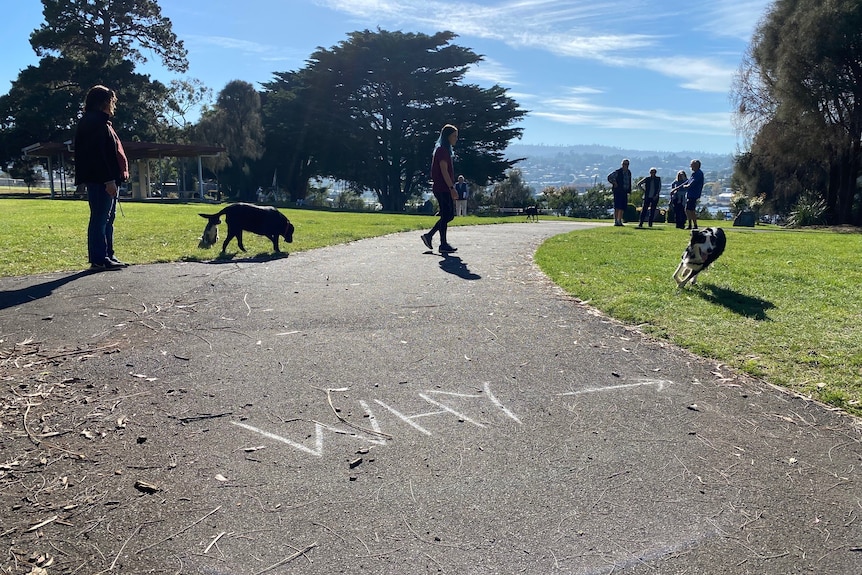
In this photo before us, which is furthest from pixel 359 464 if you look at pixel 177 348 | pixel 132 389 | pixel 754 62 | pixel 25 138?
pixel 25 138

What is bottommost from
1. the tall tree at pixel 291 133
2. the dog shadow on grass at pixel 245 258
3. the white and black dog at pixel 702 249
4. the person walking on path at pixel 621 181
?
the dog shadow on grass at pixel 245 258

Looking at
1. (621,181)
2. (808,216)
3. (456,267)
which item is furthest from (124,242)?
(808,216)

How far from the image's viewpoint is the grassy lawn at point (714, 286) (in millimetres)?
4801

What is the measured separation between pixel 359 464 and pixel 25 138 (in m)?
53.7

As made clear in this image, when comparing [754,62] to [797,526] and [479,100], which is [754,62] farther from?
[797,526]

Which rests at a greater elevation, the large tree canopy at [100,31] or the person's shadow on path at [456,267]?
the large tree canopy at [100,31]

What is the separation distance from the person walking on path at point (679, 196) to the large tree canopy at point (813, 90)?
13.9 meters

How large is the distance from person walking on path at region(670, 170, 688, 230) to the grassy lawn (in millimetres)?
4811

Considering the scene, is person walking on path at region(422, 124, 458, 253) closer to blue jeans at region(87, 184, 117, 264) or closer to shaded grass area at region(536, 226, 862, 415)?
shaded grass area at region(536, 226, 862, 415)

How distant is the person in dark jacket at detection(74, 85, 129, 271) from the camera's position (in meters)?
7.57

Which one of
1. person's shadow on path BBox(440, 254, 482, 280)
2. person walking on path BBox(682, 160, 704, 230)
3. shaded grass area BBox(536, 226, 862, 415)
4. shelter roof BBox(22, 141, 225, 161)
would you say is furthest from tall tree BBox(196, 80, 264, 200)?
shaded grass area BBox(536, 226, 862, 415)

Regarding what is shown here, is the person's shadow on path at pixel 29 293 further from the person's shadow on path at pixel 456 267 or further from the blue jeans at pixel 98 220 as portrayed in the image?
the person's shadow on path at pixel 456 267

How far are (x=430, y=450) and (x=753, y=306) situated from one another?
479cm

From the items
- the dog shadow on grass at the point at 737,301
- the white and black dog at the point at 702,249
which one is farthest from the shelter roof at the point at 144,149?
the dog shadow on grass at the point at 737,301
